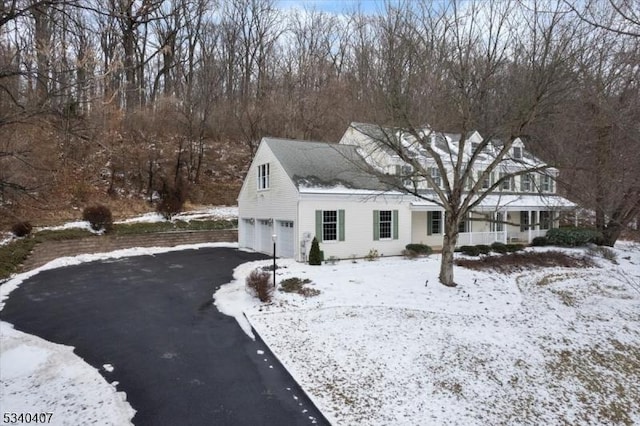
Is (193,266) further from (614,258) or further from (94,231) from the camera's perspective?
(614,258)

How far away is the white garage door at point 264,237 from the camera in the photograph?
20.7m

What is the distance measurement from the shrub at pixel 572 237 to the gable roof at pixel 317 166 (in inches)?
442

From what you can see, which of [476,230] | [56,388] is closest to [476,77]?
[56,388]

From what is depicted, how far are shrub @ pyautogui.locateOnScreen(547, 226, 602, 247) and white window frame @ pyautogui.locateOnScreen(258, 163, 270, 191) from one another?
656 inches

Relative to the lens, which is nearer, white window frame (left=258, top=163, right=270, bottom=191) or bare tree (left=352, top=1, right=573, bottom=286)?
bare tree (left=352, top=1, right=573, bottom=286)

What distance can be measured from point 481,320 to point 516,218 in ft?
59.8

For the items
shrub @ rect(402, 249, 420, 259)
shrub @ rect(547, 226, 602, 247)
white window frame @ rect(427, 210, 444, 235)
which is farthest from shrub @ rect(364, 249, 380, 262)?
shrub @ rect(547, 226, 602, 247)

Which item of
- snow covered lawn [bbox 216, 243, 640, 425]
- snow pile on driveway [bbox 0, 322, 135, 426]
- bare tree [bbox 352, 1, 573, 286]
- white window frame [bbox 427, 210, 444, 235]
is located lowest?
snow covered lawn [bbox 216, 243, 640, 425]

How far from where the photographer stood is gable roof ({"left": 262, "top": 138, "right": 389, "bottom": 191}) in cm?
1819

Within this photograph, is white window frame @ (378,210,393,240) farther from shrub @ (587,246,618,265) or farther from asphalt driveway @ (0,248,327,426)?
shrub @ (587,246,618,265)

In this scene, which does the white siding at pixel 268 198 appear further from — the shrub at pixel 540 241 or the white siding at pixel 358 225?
the shrub at pixel 540 241

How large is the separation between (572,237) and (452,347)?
724 inches

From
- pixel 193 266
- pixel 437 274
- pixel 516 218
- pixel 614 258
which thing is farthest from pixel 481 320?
pixel 516 218

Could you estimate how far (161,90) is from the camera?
36.2 metres
